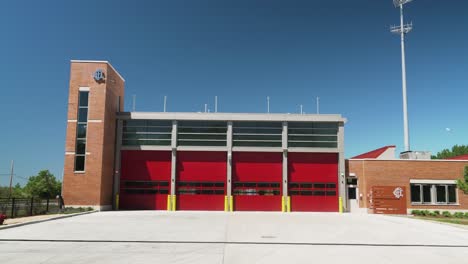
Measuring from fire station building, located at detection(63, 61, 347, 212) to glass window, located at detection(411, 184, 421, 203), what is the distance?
6.52 metres

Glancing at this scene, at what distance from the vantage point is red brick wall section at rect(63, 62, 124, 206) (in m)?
33.5

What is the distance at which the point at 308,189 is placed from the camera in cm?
3738

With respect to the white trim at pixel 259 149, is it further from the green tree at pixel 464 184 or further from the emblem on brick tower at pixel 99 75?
the green tree at pixel 464 184

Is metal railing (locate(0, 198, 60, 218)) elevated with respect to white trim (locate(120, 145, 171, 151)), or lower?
lower

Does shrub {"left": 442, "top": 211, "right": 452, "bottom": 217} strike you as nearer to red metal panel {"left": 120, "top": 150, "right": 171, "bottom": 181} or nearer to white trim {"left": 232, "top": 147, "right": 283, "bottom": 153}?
white trim {"left": 232, "top": 147, "right": 283, "bottom": 153}

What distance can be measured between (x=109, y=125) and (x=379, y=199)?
89.7ft

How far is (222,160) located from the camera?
124 ft

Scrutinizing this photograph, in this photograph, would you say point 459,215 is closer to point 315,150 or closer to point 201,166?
point 315,150

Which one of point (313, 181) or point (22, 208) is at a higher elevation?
point (313, 181)

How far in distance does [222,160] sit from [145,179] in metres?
8.11

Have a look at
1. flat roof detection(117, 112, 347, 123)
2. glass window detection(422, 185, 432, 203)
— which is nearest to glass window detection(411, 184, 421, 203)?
glass window detection(422, 185, 432, 203)

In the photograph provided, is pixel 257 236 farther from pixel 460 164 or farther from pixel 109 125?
pixel 460 164

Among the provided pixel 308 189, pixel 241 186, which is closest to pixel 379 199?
pixel 308 189

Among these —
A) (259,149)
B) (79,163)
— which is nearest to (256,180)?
(259,149)
